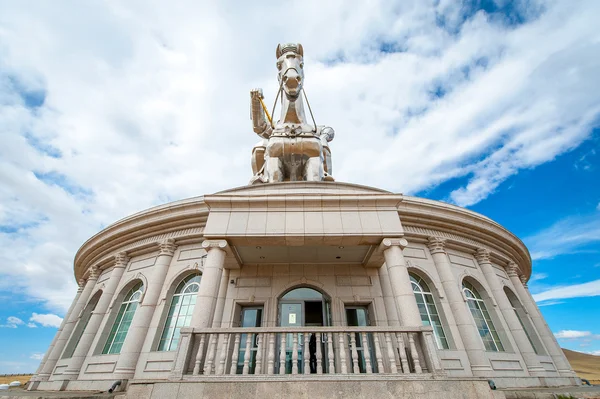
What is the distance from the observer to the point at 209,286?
711cm

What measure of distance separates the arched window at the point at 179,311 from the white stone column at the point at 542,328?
14.2 metres

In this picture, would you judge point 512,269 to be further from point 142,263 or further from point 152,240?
point 142,263

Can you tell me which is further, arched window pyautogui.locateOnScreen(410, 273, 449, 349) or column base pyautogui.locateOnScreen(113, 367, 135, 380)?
arched window pyautogui.locateOnScreen(410, 273, 449, 349)

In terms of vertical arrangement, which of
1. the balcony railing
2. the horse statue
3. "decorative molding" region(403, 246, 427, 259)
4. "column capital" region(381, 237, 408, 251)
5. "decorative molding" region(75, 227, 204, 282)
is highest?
the horse statue

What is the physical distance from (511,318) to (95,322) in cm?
1603

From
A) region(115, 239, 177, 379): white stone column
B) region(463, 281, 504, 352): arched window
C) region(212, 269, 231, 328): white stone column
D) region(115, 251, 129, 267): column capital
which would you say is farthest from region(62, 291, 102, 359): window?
region(463, 281, 504, 352): arched window

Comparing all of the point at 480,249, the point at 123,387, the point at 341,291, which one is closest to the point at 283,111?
the point at 341,291

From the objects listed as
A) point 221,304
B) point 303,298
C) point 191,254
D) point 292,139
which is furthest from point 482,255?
point 191,254

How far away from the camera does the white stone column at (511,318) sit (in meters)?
10.1

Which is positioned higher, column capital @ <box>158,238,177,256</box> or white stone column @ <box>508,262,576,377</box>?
column capital @ <box>158,238,177,256</box>

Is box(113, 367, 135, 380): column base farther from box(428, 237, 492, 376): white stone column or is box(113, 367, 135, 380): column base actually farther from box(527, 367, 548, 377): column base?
box(527, 367, 548, 377): column base

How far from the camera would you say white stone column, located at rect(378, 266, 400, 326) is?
922cm

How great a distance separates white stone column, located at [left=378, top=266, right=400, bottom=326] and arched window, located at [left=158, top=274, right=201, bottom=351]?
659cm

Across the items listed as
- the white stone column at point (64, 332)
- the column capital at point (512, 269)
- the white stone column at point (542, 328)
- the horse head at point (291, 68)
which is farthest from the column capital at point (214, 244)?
the column capital at point (512, 269)
